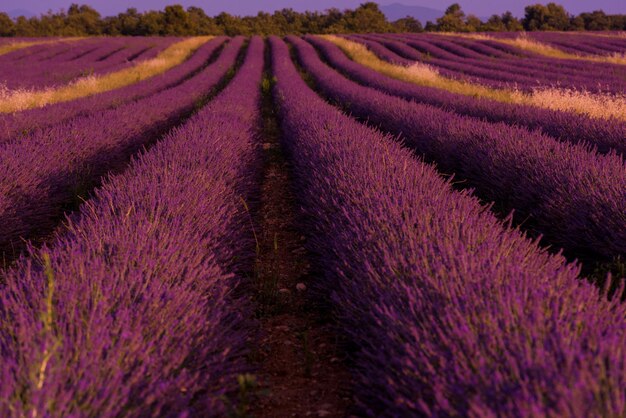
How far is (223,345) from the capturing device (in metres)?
2.11

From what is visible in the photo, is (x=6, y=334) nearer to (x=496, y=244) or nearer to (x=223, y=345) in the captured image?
(x=223, y=345)

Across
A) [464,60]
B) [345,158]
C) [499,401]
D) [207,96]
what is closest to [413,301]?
[499,401]

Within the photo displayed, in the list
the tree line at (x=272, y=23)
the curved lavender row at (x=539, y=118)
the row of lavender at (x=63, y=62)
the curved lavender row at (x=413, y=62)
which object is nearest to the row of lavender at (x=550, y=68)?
the curved lavender row at (x=413, y=62)

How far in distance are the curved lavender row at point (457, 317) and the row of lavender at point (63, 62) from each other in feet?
41.8

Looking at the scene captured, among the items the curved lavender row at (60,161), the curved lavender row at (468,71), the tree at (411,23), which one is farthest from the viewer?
the tree at (411,23)

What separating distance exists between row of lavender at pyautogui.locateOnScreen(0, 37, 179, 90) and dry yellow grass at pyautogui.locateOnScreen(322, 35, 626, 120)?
34.9 ft

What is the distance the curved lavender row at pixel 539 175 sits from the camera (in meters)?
3.55

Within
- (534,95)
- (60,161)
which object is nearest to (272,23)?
(534,95)

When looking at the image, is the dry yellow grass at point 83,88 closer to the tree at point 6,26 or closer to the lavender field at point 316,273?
the lavender field at point 316,273

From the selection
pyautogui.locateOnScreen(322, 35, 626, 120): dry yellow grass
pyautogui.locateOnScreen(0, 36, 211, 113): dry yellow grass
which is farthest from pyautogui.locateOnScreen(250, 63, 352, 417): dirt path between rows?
pyautogui.locateOnScreen(0, 36, 211, 113): dry yellow grass

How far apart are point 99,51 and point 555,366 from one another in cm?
3146

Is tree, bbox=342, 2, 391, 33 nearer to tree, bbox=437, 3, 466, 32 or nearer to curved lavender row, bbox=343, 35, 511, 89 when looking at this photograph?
tree, bbox=437, 3, 466, 32

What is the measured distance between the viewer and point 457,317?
172cm

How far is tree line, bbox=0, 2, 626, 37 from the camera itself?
51781 mm
